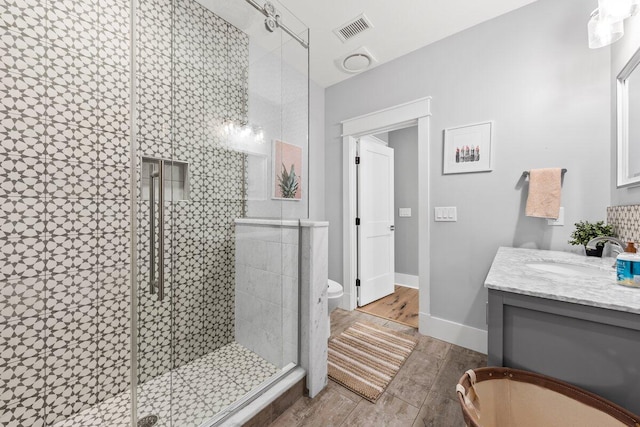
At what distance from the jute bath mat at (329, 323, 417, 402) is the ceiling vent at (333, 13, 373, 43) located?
8.62ft

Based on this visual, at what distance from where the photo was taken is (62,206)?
1.24 metres

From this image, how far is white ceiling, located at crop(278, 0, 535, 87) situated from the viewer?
1.83 m

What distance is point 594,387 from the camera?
73 centimetres

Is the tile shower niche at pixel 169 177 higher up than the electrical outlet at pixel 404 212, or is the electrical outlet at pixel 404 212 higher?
the tile shower niche at pixel 169 177

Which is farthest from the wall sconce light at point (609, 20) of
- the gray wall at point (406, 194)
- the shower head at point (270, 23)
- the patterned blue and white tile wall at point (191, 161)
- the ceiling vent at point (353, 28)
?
the gray wall at point (406, 194)

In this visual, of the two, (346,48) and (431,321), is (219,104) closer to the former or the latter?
(346,48)

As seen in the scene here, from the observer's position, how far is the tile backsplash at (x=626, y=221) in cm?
126

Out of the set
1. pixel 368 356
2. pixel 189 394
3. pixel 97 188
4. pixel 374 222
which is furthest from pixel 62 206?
pixel 374 222

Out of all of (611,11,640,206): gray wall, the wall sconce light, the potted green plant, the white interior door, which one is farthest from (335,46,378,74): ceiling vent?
the potted green plant

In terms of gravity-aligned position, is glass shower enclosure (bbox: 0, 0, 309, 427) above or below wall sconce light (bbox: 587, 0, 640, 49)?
below

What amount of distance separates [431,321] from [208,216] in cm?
205

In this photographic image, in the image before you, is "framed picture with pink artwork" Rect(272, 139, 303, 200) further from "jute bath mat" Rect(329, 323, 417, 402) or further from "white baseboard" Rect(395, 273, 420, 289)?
"white baseboard" Rect(395, 273, 420, 289)

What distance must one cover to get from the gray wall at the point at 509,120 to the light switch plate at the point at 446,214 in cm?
3

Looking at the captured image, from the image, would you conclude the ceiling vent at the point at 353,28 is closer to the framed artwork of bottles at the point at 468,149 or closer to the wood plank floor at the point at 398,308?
the framed artwork of bottles at the point at 468,149
